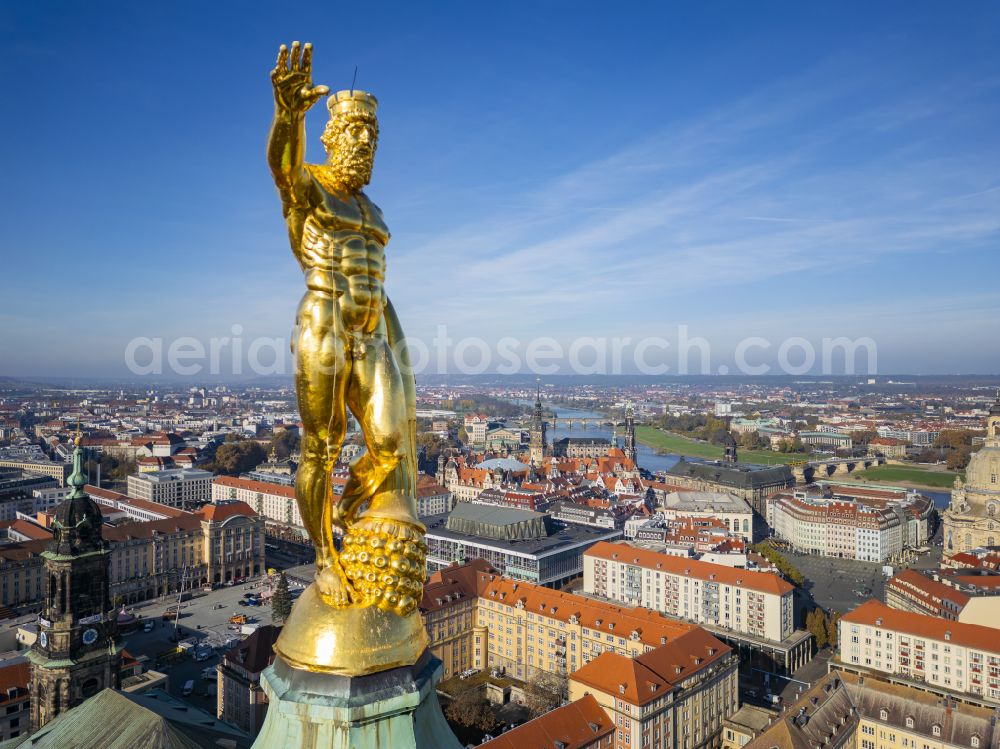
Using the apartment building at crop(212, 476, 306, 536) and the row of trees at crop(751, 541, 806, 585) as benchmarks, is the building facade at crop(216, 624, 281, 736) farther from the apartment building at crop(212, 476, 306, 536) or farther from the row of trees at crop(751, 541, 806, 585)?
the apartment building at crop(212, 476, 306, 536)

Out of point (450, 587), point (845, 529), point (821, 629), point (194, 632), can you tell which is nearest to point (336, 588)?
point (450, 587)

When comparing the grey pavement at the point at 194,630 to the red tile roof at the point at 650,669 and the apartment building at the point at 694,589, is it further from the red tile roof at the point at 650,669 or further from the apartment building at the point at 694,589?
the apartment building at the point at 694,589

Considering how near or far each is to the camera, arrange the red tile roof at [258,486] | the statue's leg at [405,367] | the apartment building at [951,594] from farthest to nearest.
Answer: the red tile roof at [258,486], the apartment building at [951,594], the statue's leg at [405,367]

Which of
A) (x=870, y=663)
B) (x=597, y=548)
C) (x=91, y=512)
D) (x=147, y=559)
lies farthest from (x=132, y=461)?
(x=870, y=663)

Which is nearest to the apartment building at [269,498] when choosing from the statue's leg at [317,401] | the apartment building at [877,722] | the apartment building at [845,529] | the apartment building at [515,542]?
the apartment building at [515,542]

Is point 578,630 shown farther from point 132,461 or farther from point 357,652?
point 132,461

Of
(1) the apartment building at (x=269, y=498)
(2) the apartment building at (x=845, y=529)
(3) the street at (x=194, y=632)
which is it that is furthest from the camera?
(1) the apartment building at (x=269, y=498)
